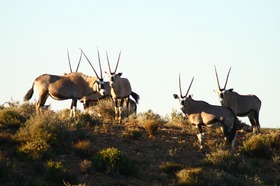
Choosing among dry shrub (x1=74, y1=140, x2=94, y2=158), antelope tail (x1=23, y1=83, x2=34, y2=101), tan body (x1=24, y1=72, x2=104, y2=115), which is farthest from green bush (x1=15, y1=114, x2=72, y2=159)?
antelope tail (x1=23, y1=83, x2=34, y2=101)

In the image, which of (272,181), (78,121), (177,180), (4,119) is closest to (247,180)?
(272,181)

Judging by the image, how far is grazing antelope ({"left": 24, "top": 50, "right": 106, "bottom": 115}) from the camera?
27984 millimetres

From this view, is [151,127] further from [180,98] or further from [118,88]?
[118,88]

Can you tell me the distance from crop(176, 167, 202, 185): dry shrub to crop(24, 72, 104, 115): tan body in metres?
8.45

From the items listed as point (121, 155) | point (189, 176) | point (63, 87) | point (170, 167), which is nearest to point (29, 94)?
point (63, 87)

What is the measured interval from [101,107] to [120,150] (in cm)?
849

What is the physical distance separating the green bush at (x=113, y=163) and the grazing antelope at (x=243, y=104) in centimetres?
775

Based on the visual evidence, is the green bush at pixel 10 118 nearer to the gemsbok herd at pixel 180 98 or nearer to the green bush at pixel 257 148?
the gemsbok herd at pixel 180 98

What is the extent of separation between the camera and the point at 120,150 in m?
23.1

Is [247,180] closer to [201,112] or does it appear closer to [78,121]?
[201,112]

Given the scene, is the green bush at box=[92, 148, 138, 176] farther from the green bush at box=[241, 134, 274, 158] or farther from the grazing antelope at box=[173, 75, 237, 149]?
the green bush at box=[241, 134, 274, 158]

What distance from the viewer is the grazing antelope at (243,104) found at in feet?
92.3

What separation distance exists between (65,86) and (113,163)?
7.91 metres

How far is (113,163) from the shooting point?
21.3m
